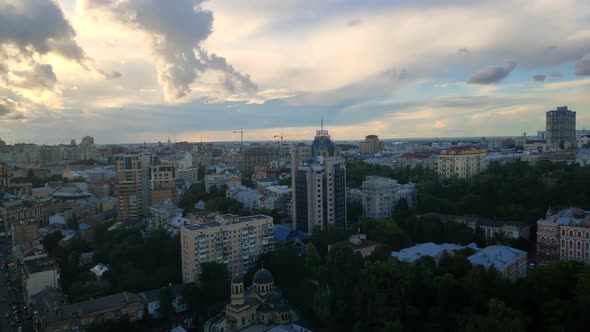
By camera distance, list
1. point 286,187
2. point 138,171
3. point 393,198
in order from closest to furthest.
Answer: point 393,198
point 138,171
point 286,187

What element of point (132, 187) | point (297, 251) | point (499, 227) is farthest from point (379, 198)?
point (132, 187)

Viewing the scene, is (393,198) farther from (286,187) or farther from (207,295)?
(207,295)

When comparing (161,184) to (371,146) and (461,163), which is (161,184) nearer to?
(461,163)

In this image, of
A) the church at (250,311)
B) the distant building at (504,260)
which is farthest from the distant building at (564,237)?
the church at (250,311)

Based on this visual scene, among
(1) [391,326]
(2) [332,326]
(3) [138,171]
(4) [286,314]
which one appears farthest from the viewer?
(3) [138,171]

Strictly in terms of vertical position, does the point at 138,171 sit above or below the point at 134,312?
above

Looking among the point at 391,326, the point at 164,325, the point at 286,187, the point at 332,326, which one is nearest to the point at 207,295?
the point at 164,325

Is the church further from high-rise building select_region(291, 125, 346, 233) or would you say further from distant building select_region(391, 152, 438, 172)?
distant building select_region(391, 152, 438, 172)
